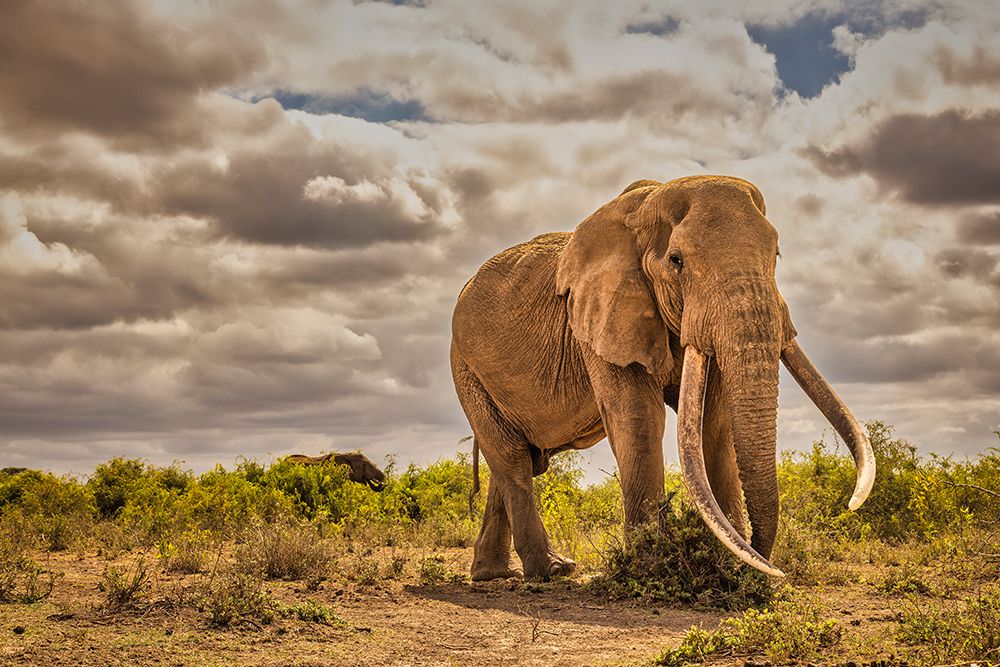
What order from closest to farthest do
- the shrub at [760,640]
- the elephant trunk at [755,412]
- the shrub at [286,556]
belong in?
1. the shrub at [760,640]
2. the elephant trunk at [755,412]
3. the shrub at [286,556]

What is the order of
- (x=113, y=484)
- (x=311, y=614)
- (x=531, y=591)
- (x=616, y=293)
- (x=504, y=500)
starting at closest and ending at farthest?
1. (x=311, y=614)
2. (x=616, y=293)
3. (x=531, y=591)
4. (x=504, y=500)
5. (x=113, y=484)

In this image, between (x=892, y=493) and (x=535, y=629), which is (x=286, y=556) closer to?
(x=535, y=629)

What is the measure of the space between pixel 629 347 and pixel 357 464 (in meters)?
14.1

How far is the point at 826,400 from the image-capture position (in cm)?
926

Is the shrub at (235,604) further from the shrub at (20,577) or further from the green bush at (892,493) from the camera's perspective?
the green bush at (892,493)

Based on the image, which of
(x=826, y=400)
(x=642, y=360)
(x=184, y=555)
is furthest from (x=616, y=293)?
(x=184, y=555)

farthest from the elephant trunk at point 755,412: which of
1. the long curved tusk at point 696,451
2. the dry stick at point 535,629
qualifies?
the dry stick at point 535,629

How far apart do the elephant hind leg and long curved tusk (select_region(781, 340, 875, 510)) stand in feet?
12.0

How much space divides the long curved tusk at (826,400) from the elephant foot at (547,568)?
12.1 feet

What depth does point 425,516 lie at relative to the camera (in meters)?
19.6

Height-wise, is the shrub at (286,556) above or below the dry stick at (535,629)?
above

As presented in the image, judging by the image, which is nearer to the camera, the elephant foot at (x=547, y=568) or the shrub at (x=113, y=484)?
the elephant foot at (x=547, y=568)

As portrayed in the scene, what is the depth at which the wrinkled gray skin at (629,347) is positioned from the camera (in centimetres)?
838

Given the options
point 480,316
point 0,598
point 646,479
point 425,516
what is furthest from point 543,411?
point 425,516
